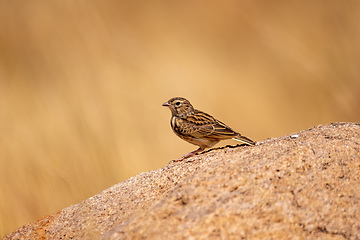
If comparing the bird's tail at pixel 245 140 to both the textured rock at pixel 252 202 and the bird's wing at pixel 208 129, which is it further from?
the textured rock at pixel 252 202

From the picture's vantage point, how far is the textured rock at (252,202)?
349 centimetres

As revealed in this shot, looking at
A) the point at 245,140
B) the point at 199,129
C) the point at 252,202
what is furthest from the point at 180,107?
the point at 252,202

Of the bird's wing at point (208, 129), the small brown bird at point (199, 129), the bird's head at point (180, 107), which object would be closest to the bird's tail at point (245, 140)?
the small brown bird at point (199, 129)

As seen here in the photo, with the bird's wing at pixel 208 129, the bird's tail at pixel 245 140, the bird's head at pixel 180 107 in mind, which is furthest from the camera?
the bird's head at pixel 180 107

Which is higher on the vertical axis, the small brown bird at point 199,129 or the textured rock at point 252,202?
the small brown bird at point 199,129

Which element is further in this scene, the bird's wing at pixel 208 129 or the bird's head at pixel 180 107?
the bird's head at pixel 180 107

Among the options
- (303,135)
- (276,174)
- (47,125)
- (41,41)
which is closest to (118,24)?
(41,41)

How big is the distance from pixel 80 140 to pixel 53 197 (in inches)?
28.7

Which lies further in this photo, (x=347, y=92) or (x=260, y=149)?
(x=347, y=92)

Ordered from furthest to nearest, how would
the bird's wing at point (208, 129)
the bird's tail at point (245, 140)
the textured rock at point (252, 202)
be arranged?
the bird's wing at point (208, 129) < the bird's tail at point (245, 140) < the textured rock at point (252, 202)

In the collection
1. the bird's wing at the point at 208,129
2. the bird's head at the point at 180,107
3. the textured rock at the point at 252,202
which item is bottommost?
the textured rock at the point at 252,202

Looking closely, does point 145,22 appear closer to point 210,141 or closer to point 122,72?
point 122,72

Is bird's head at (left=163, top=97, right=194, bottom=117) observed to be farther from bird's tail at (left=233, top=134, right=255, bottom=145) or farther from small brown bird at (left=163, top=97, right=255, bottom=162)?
bird's tail at (left=233, top=134, right=255, bottom=145)

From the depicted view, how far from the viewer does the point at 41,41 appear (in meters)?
7.78
